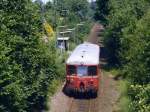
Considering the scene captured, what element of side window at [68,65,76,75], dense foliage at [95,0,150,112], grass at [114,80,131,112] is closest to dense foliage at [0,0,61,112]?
side window at [68,65,76,75]

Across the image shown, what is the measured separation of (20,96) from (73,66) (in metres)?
8.52

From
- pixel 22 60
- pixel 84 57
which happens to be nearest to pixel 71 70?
pixel 84 57

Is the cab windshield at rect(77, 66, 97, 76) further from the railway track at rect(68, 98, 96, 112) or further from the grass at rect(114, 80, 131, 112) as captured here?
the grass at rect(114, 80, 131, 112)

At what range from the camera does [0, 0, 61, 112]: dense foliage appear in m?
20.6

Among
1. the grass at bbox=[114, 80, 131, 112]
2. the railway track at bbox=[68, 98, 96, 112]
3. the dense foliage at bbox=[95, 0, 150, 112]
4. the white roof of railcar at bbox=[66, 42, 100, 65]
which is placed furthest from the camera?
the white roof of railcar at bbox=[66, 42, 100, 65]

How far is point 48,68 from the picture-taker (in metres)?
26.7

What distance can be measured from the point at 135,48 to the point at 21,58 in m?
5.99

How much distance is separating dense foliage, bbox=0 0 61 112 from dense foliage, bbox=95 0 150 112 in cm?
477

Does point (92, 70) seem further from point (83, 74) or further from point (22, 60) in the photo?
point (22, 60)

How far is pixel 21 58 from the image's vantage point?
23094 millimetres

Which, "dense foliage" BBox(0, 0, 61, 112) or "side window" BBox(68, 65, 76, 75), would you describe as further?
"side window" BBox(68, 65, 76, 75)

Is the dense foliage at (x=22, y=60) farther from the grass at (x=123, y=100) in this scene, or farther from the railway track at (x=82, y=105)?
the grass at (x=123, y=100)

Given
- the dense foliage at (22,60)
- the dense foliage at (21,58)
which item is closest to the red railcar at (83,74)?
the dense foliage at (22,60)

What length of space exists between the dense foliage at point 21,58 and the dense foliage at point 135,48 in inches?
188
